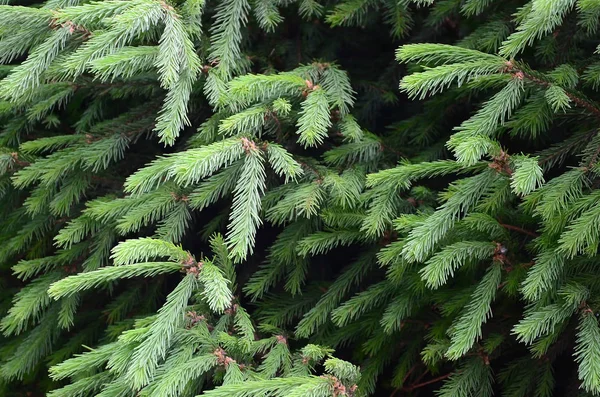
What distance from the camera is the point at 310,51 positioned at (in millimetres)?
2740

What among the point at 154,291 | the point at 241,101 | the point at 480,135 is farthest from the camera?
the point at 154,291

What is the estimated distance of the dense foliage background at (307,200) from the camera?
1.89 metres

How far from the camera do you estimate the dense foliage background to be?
1.89 m

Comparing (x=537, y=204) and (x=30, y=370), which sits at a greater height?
(x=537, y=204)

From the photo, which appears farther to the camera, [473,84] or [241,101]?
[241,101]

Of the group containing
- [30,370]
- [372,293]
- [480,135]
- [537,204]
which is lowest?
[30,370]

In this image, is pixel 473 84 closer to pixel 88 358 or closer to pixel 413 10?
pixel 413 10

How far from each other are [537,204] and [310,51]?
126 centimetres

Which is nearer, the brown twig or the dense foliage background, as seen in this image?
the dense foliage background

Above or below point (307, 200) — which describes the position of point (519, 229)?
below

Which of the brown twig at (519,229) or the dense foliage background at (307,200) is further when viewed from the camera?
the brown twig at (519,229)

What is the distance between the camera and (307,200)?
212 cm

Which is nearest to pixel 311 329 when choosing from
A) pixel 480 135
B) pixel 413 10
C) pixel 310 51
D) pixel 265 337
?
pixel 265 337

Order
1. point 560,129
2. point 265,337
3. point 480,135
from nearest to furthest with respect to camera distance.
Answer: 1. point 480,135
2. point 265,337
3. point 560,129
